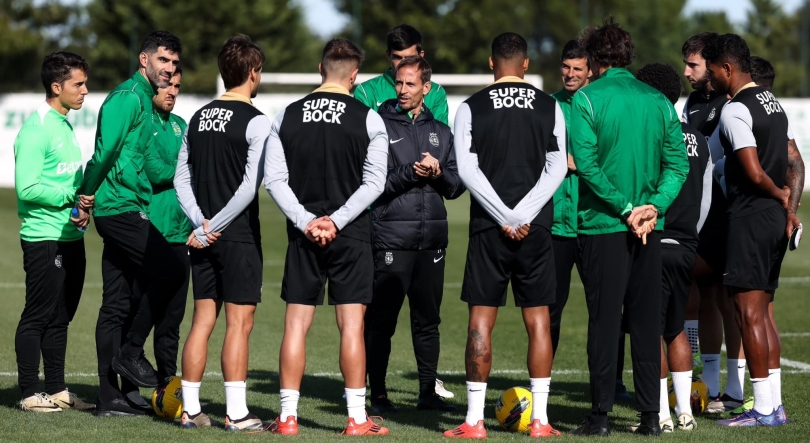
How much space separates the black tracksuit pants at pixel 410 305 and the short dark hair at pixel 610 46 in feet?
6.04

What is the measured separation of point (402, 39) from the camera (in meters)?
8.23

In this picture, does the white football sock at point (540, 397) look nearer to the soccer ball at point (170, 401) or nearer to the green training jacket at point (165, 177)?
the soccer ball at point (170, 401)

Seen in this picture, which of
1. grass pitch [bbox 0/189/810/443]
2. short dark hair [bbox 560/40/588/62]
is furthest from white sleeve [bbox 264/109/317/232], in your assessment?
short dark hair [bbox 560/40/588/62]

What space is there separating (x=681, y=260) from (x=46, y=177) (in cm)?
425

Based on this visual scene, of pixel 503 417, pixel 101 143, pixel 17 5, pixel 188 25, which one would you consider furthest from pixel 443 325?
pixel 17 5

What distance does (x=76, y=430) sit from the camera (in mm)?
6652

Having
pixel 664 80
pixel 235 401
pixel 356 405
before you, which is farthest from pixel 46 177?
pixel 664 80

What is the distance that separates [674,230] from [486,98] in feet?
5.10

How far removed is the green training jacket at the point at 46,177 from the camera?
7336 millimetres

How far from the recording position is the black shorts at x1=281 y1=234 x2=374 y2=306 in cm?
659

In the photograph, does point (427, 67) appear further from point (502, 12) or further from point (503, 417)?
point (502, 12)

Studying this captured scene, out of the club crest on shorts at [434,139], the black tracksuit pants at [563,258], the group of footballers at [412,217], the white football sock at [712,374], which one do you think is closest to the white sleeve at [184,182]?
the group of footballers at [412,217]

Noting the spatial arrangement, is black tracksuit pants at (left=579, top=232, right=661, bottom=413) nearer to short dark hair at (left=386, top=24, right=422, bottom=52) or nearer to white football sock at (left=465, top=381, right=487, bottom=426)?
white football sock at (left=465, top=381, right=487, bottom=426)

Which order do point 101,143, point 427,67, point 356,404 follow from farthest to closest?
1. point 427,67
2. point 101,143
3. point 356,404
